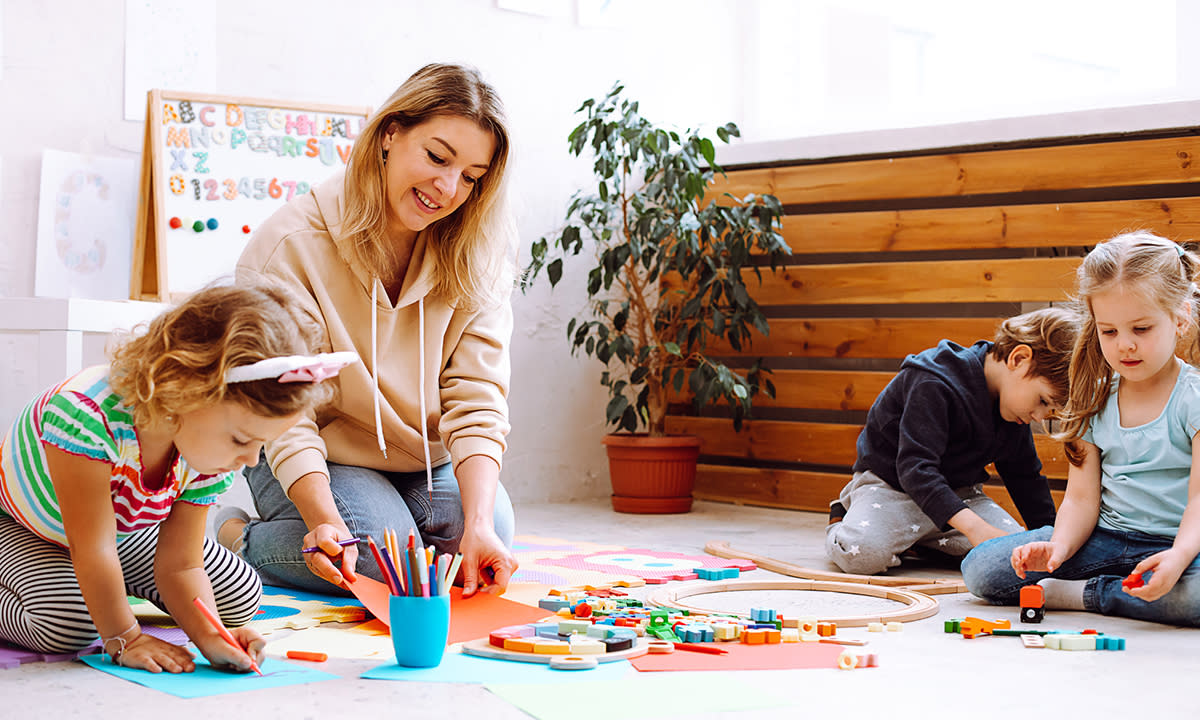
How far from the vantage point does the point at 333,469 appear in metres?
1.83

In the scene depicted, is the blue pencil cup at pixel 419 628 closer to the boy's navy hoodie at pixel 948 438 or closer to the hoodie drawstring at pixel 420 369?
the hoodie drawstring at pixel 420 369

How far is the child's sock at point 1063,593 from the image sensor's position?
1.79 meters

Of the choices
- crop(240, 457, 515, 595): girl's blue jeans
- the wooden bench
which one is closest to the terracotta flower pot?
the wooden bench

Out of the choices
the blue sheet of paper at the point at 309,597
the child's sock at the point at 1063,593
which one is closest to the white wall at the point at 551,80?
the blue sheet of paper at the point at 309,597

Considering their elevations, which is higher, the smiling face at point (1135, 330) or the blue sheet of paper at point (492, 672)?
the smiling face at point (1135, 330)

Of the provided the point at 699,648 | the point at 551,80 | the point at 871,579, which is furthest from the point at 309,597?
the point at 551,80

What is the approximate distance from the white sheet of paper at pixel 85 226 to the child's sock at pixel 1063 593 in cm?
207

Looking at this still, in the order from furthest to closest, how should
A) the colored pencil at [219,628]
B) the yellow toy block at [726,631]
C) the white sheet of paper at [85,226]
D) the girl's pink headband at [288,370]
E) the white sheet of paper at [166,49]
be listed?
the white sheet of paper at [166,49] → the white sheet of paper at [85,226] → the yellow toy block at [726,631] → the colored pencil at [219,628] → the girl's pink headband at [288,370]

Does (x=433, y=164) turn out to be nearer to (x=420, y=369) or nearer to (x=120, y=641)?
(x=420, y=369)

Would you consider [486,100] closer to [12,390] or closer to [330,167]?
[330,167]

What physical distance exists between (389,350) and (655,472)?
1450mm

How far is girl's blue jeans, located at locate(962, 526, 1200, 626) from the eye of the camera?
65.0 inches

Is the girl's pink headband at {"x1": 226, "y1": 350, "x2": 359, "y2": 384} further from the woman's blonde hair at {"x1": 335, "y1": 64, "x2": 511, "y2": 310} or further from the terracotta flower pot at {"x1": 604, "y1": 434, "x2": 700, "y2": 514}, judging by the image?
the terracotta flower pot at {"x1": 604, "y1": 434, "x2": 700, "y2": 514}

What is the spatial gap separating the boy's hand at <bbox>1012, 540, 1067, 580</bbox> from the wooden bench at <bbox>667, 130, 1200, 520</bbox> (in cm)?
113
